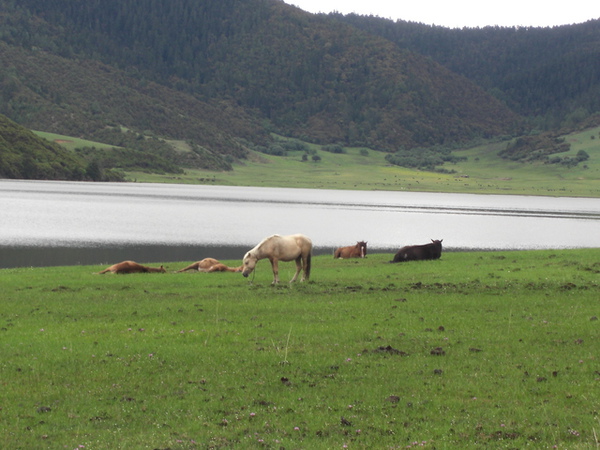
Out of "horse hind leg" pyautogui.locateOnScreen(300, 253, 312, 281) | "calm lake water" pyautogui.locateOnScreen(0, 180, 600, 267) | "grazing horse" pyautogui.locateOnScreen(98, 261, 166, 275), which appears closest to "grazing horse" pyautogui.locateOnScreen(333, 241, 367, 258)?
"calm lake water" pyautogui.locateOnScreen(0, 180, 600, 267)

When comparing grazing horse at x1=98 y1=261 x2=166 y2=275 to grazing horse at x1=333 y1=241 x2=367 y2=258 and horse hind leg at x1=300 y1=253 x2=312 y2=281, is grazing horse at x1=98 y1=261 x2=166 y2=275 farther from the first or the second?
grazing horse at x1=333 y1=241 x2=367 y2=258

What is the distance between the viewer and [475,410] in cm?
→ 978

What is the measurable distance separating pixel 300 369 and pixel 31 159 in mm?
160225

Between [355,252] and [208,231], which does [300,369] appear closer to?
[355,252]

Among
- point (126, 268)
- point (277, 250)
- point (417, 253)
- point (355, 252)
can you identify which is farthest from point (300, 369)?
point (355, 252)

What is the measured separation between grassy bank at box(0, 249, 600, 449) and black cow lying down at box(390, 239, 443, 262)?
38.4ft

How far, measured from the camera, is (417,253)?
108 feet

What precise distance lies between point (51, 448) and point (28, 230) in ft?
153

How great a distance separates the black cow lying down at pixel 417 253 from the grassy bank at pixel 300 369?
38.4 ft

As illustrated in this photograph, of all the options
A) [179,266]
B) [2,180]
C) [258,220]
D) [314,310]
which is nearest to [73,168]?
[2,180]

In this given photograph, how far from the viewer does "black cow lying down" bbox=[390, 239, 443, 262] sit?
32.6 m

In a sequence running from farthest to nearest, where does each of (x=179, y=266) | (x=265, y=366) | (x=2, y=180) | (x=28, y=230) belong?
(x=2, y=180) < (x=28, y=230) < (x=179, y=266) < (x=265, y=366)

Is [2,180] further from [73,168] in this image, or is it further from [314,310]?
[314,310]

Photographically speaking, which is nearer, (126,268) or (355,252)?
(126,268)
